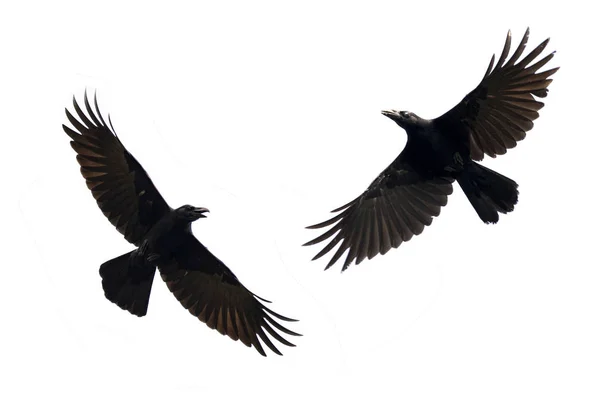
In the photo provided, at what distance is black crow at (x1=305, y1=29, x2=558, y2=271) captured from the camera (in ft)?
36.4

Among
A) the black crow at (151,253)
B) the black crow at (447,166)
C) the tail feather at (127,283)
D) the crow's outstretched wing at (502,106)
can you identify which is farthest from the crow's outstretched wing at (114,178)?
the crow's outstretched wing at (502,106)

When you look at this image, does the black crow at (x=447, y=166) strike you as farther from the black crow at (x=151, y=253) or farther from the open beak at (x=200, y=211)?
the open beak at (x=200, y=211)

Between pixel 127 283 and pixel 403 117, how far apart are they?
9.99 feet

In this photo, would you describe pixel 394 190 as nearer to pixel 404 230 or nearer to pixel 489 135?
pixel 404 230

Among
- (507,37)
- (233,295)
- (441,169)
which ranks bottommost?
(233,295)

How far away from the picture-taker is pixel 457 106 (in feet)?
37.3

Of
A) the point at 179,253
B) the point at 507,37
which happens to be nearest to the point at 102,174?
the point at 179,253

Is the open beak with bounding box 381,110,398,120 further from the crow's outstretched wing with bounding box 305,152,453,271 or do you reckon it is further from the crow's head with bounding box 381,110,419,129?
the crow's outstretched wing with bounding box 305,152,453,271

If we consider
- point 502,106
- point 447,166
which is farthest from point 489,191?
point 502,106

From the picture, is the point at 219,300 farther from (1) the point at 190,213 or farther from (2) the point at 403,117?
(2) the point at 403,117

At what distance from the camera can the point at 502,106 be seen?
11.2m

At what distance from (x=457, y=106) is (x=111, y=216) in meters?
3.39

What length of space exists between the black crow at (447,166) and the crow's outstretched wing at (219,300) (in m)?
0.85

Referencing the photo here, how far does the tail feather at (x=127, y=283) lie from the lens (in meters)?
11.2
